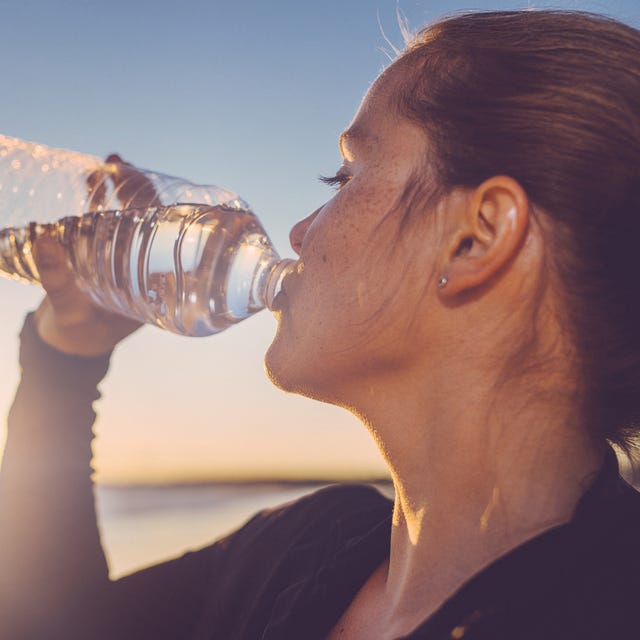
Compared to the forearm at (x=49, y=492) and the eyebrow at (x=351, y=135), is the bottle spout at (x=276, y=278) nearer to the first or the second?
the eyebrow at (x=351, y=135)

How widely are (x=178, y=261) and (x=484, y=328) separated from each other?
53cm

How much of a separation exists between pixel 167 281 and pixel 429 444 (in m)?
0.52

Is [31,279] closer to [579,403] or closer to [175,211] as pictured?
[175,211]

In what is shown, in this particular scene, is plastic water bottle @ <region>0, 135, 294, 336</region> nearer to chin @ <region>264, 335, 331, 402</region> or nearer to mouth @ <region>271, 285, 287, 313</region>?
mouth @ <region>271, 285, 287, 313</region>

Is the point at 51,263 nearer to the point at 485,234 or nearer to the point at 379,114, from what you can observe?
the point at 379,114

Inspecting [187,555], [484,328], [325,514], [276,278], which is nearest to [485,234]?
[484,328]

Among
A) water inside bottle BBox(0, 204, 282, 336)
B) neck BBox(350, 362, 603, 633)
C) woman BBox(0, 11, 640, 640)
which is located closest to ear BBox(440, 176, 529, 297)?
woman BBox(0, 11, 640, 640)

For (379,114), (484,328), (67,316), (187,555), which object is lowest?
(187,555)

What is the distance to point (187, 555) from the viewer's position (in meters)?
1.14

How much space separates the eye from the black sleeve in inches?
22.2

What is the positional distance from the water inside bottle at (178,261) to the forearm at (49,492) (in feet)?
0.57

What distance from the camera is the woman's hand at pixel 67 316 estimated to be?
1152 mm

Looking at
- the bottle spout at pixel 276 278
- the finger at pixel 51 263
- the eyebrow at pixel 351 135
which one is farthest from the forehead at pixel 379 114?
the finger at pixel 51 263

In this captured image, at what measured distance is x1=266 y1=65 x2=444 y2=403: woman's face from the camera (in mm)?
743
